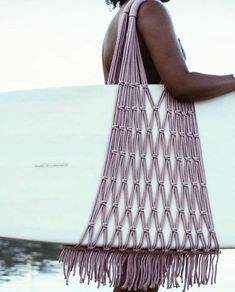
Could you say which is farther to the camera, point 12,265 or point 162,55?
point 12,265

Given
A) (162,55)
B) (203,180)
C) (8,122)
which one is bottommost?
(203,180)

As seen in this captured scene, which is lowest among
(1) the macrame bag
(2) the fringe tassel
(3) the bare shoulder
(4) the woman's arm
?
(2) the fringe tassel

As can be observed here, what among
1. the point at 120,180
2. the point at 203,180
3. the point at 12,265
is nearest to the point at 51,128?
the point at 120,180

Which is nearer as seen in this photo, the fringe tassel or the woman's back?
the fringe tassel

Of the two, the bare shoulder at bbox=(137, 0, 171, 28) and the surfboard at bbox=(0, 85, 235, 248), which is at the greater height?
the bare shoulder at bbox=(137, 0, 171, 28)

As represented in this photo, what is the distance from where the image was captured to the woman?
1.37 metres

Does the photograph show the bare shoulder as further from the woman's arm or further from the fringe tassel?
the fringe tassel

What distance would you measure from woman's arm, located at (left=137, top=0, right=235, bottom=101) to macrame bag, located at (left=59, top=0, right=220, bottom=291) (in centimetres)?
3

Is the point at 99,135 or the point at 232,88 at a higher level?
the point at 232,88

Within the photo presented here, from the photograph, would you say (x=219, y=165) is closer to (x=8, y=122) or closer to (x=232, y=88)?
(x=232, y=88)

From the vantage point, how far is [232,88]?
1.42m

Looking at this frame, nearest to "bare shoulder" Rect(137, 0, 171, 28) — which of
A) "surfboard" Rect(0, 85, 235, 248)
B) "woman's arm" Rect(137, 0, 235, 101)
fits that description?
"woman's arm" Rect(137, 0, 235, 101)

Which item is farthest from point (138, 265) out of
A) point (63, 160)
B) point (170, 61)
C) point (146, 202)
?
point (170, 61)

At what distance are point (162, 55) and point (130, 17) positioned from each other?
3.9 inches
